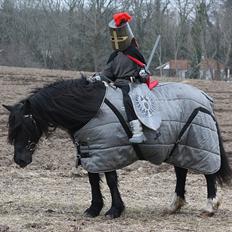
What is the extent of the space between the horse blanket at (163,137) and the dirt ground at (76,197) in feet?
1.85

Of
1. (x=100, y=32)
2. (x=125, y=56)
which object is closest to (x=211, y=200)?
(x=125, y=56)

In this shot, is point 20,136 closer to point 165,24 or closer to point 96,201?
point 96,201

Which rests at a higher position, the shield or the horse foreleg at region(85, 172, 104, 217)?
the shield

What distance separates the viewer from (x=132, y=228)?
521cm

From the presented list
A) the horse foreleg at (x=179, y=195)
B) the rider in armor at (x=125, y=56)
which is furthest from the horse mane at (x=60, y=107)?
the horse foreleg at (x=179, y=195)

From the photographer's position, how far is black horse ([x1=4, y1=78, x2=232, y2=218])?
5652mm

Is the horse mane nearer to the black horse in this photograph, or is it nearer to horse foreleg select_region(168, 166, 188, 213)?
the black horse

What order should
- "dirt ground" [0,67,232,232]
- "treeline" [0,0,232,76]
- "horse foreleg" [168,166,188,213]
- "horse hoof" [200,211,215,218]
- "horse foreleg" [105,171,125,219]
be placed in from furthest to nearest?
1. "treeline" [0,0,232,76]
2. "horse foreleg" [168,166,188,213]
3. "horse hoof" [200,211,215,218]
4. "horse foreleg" [105,171,125,219]
5. "dirt ground" [0,67,232,232]

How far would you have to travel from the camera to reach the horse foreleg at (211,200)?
606 centimetres

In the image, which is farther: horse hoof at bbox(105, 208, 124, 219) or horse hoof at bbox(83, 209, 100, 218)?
horse hoof at bbox(83, 209, 100, 218)

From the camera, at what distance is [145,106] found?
5.86 meters

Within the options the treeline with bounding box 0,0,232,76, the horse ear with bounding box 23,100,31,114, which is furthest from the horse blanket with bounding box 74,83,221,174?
the treeline with bounding box 0,0,232,76

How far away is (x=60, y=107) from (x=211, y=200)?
6.11 feet

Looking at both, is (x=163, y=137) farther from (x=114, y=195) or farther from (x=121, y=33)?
(x=121, y=33)
